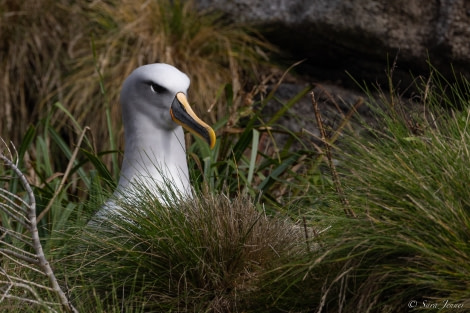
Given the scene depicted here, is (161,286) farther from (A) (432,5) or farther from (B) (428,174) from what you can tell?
(A) (432,5)

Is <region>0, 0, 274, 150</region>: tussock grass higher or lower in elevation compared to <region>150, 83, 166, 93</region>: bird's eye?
lower

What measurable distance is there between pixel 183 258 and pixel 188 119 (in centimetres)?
90

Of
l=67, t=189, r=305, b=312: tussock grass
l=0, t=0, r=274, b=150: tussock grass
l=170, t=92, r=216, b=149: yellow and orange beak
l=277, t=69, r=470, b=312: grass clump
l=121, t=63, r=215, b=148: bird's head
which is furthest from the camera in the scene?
l=0, t=0, r=274, b=150: tussock grass

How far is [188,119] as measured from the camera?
3.42m

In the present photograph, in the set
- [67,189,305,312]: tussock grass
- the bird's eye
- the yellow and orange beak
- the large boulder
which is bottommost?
the large boulder

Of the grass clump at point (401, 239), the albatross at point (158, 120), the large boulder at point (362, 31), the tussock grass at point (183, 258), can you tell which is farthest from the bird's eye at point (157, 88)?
the large boulder at point (362, 31)

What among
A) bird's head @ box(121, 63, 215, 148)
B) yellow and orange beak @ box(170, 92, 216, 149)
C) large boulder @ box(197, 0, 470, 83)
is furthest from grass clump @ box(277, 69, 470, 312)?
large boulder @ box(197, 0, 470, 83)

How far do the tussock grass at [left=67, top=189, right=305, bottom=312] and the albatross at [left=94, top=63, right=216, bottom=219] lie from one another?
2.20 ft

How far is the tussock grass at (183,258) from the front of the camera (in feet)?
8.52

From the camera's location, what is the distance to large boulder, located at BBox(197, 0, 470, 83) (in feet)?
16.9

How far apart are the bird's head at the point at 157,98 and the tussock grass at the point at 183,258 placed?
2.66 feet

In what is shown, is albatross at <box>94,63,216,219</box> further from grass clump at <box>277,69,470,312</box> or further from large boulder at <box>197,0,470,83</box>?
large boulder at <box>197,0,470,83</box>

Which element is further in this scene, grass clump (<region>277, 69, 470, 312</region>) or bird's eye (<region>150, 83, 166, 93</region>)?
bird's eye (<region>150, 83, 166, 93</region>)

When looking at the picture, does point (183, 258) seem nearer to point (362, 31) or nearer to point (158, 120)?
point (158, 120)
